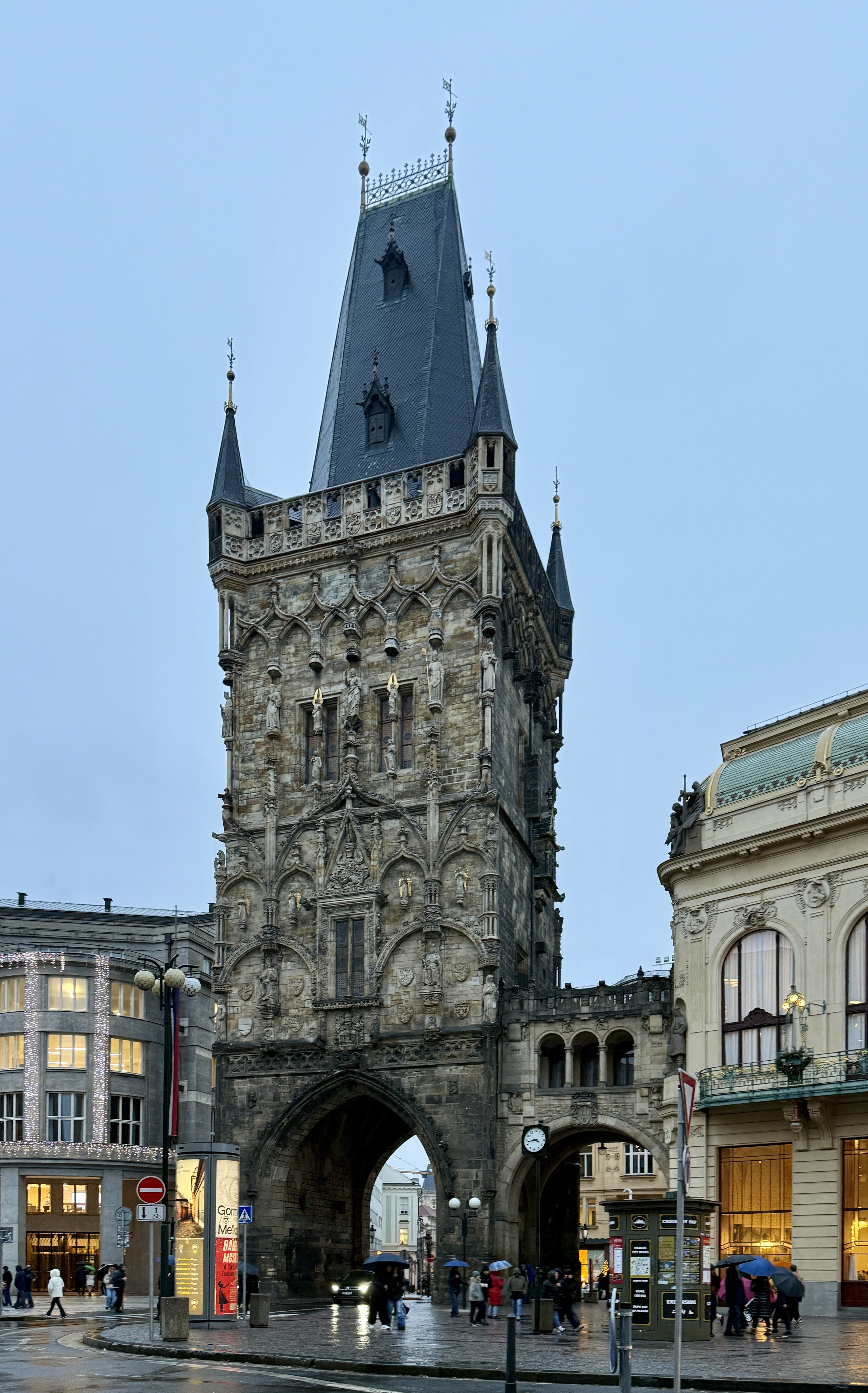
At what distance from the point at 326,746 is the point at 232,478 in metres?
11.4

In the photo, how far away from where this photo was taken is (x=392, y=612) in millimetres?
51219

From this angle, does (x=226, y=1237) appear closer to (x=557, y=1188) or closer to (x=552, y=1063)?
(x=552, y=1063)

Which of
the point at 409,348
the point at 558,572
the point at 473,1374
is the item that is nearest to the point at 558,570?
the point at 558,572

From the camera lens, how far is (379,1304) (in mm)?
29344

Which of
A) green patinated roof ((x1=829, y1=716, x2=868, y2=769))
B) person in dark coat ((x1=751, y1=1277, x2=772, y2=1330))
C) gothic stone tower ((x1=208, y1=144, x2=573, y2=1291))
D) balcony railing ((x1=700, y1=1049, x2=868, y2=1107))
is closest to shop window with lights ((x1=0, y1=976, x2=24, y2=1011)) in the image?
gothic stone tower ((x1=208, y1=144, x2=573, y2=1291))

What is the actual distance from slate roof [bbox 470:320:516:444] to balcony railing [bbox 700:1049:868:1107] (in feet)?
72.7

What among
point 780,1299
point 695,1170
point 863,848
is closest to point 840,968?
point 863,848

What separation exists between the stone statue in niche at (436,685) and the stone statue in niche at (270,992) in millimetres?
9874

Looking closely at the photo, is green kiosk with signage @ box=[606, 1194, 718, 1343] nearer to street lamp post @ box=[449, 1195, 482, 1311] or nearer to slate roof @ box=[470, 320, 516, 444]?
street lamp post @ box=[449, 1195, 482, 1311]

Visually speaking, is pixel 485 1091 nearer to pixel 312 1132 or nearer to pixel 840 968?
pixel 312 1132

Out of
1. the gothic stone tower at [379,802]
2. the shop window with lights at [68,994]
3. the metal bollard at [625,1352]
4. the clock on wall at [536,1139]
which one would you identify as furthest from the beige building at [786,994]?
the shop window with lights at [68,994]

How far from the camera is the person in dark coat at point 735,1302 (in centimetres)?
2884

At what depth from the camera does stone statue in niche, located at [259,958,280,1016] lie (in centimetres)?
4938

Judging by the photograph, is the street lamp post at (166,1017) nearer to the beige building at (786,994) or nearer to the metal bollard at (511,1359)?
the metal bollard at (511,1359)
